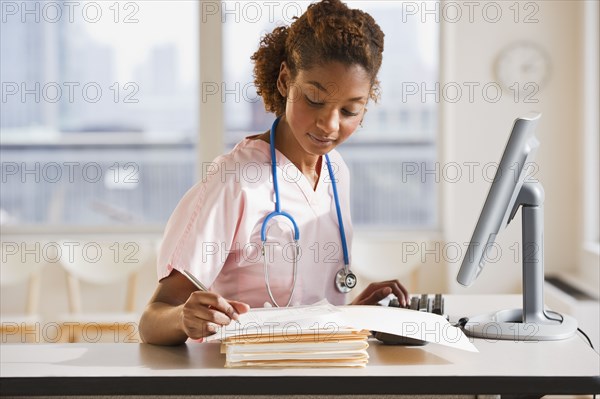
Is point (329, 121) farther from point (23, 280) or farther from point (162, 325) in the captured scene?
point (23, 280)

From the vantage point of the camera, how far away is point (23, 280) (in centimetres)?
449

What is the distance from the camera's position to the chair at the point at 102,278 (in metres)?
4.22

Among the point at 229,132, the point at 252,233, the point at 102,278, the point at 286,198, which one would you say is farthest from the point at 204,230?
the point at 229,132

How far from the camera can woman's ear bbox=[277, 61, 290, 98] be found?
71.0 inches

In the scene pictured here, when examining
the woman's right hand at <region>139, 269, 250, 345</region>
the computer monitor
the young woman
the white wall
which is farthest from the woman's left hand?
the white wall

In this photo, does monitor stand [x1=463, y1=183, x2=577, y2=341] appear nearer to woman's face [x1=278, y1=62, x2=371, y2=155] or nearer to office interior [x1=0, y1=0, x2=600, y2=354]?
woman's face [x1=278, y1=62, x2=371, y2=155]

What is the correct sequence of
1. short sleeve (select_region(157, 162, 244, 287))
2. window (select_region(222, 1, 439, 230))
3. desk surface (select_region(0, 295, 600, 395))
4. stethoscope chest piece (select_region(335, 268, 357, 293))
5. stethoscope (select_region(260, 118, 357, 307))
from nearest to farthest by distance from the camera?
desk surface (select_region(0, 295, 600, 395)) → short sleeve (select_region(157, 162, 244, 287)) → stethoscope (select_region(260, 118, 357, 307)) → stethoscope chest piece (select_region(335, 268, 357, 293)) → window (select_region(222, 1, 439, 230))

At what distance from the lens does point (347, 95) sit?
1644 millimetres

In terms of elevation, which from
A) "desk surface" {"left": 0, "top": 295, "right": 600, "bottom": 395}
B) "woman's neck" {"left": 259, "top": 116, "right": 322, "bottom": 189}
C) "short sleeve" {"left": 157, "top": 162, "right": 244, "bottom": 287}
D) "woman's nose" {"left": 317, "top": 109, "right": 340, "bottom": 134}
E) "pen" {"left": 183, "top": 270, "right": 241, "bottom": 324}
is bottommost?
"desk surface" {"left": 0, "top": 295, "right": 600, "bottom": 395}

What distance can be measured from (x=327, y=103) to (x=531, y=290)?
→ 0.55m

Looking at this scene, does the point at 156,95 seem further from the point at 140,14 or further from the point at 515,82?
the point at 515,82

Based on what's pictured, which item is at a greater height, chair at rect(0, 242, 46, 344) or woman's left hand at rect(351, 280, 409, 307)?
woman's left hand at rect(351, 280, 409, 307)

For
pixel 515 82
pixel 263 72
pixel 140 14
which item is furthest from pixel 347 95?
pixel 140 14

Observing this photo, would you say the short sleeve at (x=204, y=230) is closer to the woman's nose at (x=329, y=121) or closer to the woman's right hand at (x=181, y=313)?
the woman's right hand at (x=181, y=313)
